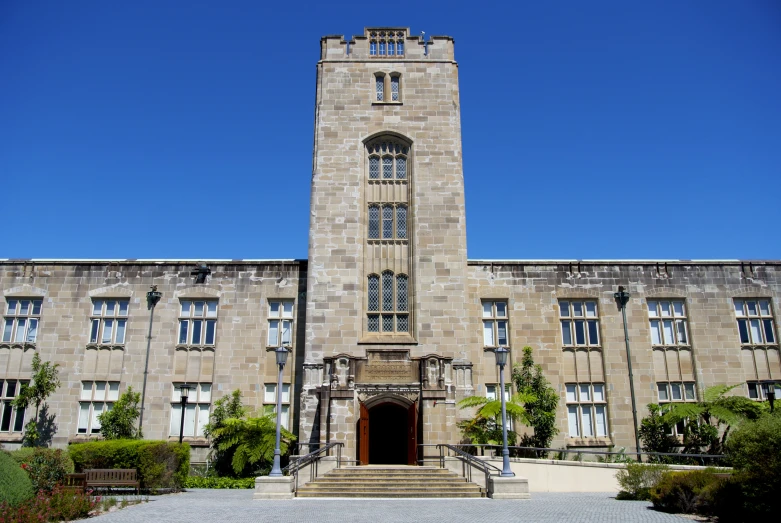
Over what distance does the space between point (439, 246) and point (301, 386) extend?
27.3ft

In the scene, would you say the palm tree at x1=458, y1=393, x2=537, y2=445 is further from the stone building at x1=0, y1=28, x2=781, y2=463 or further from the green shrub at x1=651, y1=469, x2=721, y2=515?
the green shrub at x1=651, y1=469, x2=721, y2=515

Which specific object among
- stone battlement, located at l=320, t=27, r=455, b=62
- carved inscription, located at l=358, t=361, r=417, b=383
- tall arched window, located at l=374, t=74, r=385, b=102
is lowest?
carved inscription, located at l=358, t=361, r=417, b=383

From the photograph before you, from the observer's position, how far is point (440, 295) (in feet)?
86.3

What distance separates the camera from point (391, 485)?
768 inches

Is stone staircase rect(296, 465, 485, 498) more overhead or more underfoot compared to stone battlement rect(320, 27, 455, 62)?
more underfoot

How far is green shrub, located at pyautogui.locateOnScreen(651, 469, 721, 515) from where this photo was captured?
14.8 m

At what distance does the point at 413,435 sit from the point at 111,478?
10.3 meters

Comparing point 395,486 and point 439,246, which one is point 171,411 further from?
point 439,246

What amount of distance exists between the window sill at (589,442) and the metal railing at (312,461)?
9966 millimetres

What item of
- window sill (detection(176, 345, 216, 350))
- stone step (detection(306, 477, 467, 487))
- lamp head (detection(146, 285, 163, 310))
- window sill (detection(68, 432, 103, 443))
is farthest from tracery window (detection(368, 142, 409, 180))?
window sill (detection(68, 432, 103, 443))

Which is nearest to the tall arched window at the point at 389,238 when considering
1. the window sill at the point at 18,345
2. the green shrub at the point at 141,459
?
the green shrub at the point at 141,459

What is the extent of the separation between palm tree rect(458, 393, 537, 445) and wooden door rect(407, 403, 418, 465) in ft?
7.10

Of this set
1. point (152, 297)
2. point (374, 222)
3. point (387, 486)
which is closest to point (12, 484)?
point (387, 486)

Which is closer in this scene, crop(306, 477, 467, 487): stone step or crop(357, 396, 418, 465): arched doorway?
crop(306, 477, 467, 487): stone step
